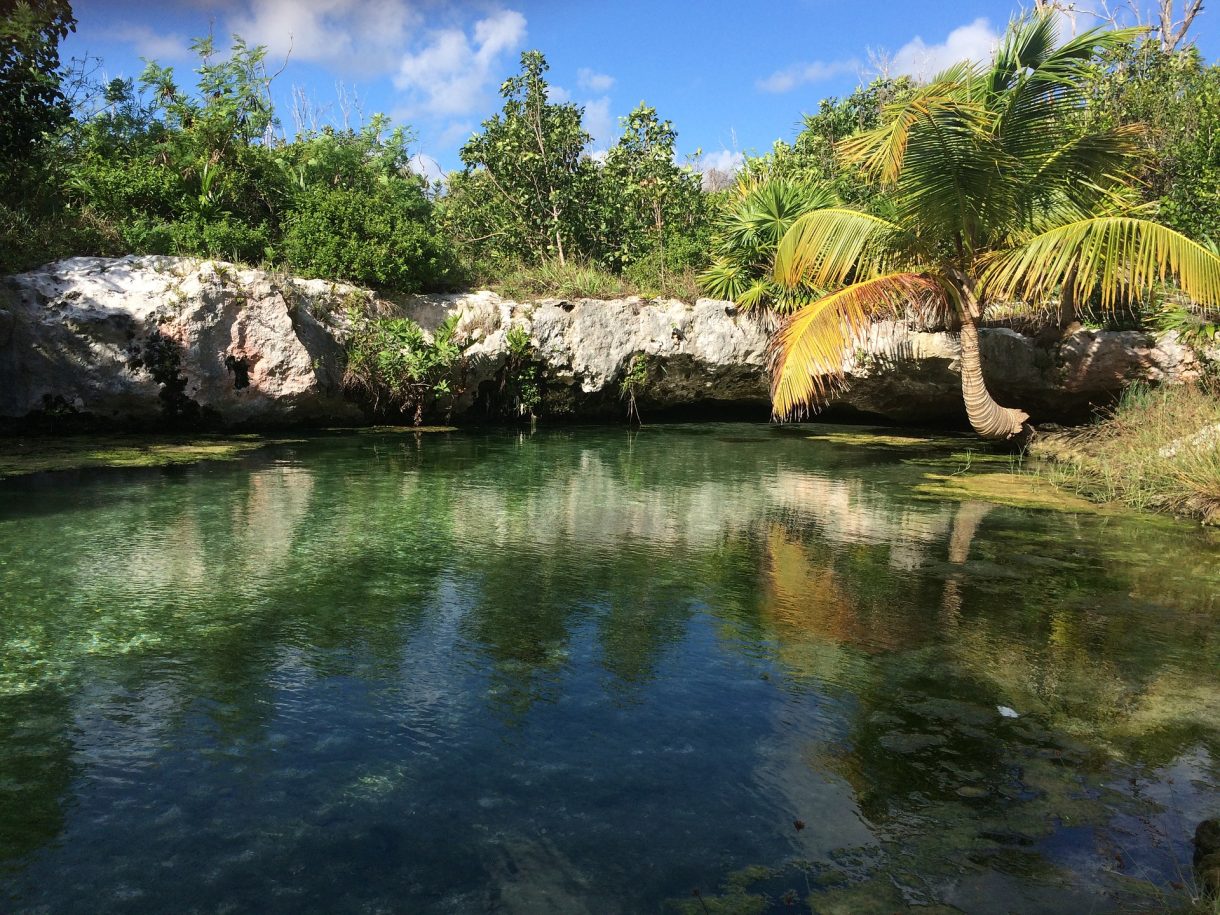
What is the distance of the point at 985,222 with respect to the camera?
10852mm

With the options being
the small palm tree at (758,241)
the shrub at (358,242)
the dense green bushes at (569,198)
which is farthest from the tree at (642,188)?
the shrub at (358,242)

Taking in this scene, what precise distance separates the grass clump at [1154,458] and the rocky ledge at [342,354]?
2.97m

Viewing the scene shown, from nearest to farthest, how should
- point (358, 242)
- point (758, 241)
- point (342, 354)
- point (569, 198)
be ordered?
point (342, 354), point (358, 242), point (758, 241), point (569, 198)

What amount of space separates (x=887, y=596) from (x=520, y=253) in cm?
1341

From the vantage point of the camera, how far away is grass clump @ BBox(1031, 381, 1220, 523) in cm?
766

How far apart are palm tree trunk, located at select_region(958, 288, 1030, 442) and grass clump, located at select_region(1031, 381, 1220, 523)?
1287 millimetres

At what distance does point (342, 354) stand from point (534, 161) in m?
6.01

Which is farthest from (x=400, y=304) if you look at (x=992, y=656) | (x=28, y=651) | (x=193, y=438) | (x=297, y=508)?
(x=992, y=656)

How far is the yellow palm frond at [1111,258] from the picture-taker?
9.16 meters

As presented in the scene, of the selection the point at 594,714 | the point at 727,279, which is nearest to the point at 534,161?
the point at 727,279

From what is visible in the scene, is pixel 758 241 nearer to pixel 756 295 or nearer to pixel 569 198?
pixel 756 295

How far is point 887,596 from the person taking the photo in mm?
5363

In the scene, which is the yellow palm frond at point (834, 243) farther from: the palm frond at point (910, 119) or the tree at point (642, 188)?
the tree at point (642, 188)

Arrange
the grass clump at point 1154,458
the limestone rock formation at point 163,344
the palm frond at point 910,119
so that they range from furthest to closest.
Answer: the limestone rock formation at point 163,344
the palm frond at point 910,119
the grass clump at point 1154,458
